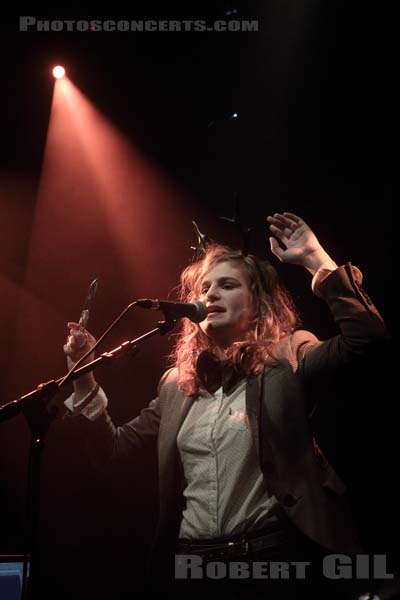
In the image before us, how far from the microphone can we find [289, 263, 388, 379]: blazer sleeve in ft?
1.44

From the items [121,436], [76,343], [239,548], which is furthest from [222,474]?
[76,343]

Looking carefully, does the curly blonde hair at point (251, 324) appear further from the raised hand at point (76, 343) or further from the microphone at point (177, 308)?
the raised hand at point (76, 343)

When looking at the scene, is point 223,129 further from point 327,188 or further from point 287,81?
point 327,188

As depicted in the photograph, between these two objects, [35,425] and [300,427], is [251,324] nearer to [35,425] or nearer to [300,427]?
[300,427]

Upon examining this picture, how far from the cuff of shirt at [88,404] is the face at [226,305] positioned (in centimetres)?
55

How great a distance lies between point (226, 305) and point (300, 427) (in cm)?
65

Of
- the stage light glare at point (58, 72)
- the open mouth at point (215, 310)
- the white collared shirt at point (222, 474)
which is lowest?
the white collared shirt at point (222, 474)

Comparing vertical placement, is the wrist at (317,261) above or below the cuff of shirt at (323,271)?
above

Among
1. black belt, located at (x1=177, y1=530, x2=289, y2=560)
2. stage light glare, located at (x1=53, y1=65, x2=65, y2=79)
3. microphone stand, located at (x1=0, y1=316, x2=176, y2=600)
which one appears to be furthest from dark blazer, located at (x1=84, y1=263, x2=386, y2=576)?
stage light glare, located at (x1=53, y1=65, x2=65, y2=79)

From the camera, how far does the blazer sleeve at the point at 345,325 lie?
1875mm

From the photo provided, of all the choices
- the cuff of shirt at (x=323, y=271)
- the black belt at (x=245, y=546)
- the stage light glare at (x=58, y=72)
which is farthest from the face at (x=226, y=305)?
the stage light glare at (x=58, y=72)

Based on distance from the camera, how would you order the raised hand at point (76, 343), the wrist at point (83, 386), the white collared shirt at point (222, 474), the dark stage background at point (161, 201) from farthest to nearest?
1. the dark stage background at point (161, 201)
2. the wrist at point (83, 386)
3. the raised hand at point (76, 343)
4. the white collared shirt at point (222, 474)

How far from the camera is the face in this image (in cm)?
246

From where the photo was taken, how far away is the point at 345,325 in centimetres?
192
